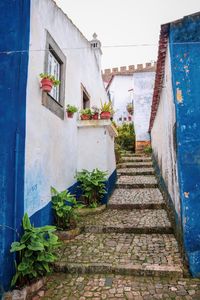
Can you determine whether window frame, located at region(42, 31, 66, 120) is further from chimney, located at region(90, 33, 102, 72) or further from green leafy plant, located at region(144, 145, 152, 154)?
green leafy plant, located at region(144, 145, 152, 154)

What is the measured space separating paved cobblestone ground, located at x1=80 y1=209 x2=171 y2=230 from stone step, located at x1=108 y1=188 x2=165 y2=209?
185mm

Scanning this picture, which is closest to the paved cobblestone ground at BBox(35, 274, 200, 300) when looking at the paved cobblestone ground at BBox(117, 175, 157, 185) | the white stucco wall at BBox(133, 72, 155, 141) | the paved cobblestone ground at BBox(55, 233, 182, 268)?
the paved cobblestone ground at BBox(55, 233, 182, 268)

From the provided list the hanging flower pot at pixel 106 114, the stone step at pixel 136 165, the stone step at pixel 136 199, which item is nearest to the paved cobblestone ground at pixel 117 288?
the stone step at pixel 136 199

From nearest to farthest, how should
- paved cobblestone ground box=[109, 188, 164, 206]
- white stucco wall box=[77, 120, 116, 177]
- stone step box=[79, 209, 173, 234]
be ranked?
stone step box=[79, 209, 173, 234] → paved cobblestone ground box=[109, 188, 164, 206] → white stucco wall box=[77, 120, 116, 177]

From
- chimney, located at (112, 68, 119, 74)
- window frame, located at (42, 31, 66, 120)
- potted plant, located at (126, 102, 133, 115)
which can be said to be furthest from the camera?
chimney, located at (112, 68, 119, 74)

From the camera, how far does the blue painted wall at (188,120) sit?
131 inches

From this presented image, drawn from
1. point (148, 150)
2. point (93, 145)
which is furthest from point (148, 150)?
point (93, 145)

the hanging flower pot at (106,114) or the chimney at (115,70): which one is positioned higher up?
the chimney at (115,70)

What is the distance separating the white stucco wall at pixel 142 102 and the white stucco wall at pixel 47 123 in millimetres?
9373

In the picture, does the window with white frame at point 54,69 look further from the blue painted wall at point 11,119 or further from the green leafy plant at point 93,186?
the green leafy plant at point 93,186

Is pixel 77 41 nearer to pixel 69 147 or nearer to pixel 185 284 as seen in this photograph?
pixel 69 147

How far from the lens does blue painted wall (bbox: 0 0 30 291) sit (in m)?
3.01

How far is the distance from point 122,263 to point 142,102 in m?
14.4

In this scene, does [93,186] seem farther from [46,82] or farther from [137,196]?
[46,82]
